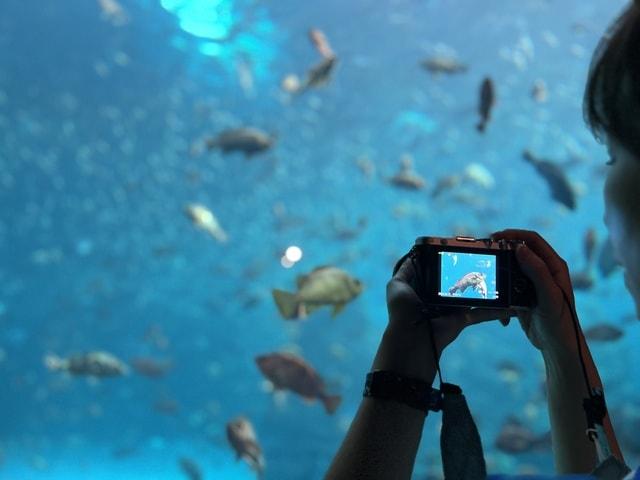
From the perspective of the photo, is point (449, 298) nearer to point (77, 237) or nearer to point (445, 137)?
point (445, 137)

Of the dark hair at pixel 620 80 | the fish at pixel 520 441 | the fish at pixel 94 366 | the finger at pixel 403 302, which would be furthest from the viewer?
the fish at pixel 94 366

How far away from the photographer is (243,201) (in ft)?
77.5

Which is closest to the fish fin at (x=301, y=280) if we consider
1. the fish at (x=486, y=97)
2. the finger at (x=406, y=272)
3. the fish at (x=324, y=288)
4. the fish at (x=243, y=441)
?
the fish at (x=324, y=288)

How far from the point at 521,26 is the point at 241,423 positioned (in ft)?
42.0

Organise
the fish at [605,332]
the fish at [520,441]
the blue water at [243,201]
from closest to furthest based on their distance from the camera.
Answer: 1. the fish at [520,441]
2. the fish at [605,332]
3. the blue water at [243,201]

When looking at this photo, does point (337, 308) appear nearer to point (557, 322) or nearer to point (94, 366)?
point (557, 322)

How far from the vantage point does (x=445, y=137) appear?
2022 centimetres

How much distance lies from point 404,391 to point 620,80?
22.3 inches

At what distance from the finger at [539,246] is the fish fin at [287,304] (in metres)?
2.84

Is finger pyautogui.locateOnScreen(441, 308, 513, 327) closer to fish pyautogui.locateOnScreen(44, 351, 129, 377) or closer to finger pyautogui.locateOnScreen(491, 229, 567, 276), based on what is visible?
finger pyautogui.locateOnScreen(491, 229, 567, 276)

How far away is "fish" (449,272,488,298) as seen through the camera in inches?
44.4

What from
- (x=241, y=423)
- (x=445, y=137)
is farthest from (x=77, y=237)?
(x=241, y=423)

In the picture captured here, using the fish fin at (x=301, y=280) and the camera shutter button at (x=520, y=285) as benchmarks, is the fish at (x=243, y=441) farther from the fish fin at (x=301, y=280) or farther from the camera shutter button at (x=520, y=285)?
the camera shutter button at (x=520, y=285)

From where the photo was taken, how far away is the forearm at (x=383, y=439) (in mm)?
921
